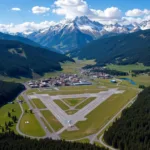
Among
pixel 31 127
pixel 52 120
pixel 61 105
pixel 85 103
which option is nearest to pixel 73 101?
pixel 85 103

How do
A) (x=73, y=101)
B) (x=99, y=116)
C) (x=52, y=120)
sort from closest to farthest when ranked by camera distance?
(x=52, y=120), (x=99, y=116), (x=73, y=101)

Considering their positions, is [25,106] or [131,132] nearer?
[131,132]

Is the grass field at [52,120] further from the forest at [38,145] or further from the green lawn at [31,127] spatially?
the forest at [38,145]

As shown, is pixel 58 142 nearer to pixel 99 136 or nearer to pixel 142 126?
pixel 99 136

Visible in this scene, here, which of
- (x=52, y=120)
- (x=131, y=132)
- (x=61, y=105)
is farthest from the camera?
(x=61, y=105)

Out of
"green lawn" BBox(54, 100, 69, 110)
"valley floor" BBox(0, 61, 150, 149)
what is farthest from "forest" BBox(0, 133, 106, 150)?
"green lawn" BBox(54, 100, 69, 110)

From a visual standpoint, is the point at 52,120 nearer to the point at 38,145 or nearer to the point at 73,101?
the point at 73,101

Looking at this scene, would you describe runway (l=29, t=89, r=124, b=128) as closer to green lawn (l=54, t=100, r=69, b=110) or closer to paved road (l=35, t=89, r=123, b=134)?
paved road (l=35, t=89, r=123, b=134)
